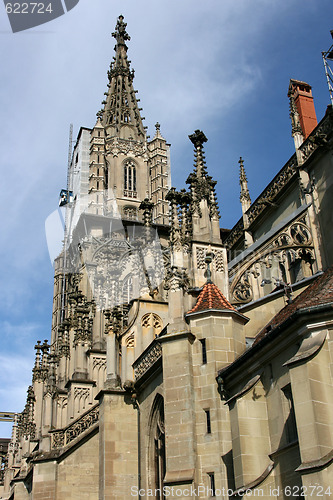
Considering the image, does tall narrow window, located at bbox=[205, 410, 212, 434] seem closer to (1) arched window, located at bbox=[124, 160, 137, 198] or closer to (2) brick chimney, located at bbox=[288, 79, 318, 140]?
(2) brick chimney, located at bbox=[288, 79, 318, 140]

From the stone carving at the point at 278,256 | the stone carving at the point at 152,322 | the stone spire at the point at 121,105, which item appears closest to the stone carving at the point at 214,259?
the stone carving at the point at 278,256

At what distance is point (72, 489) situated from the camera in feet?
74.9

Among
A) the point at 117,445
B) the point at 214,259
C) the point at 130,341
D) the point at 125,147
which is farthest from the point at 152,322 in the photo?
the point at 125,147

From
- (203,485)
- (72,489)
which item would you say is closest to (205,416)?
(203,485)

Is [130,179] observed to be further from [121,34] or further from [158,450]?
[158,450]

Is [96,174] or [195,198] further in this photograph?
[96,174]

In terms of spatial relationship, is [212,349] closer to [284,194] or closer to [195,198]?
[195,198]

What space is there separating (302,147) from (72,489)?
50.3 ft

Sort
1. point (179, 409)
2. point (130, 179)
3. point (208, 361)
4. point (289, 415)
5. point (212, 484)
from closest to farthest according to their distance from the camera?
point (289, 415), point (212, 484), point (179, 409), point (208, 361), point (130, 179)

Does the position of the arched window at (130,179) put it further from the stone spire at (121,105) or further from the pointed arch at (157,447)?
the pointed arch at (157,447)

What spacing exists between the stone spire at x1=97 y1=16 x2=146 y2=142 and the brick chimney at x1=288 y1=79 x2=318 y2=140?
26492 mm

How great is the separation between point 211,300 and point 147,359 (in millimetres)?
3943

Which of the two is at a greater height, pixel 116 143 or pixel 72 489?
pixel 116 143

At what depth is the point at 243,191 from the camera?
100 ft
